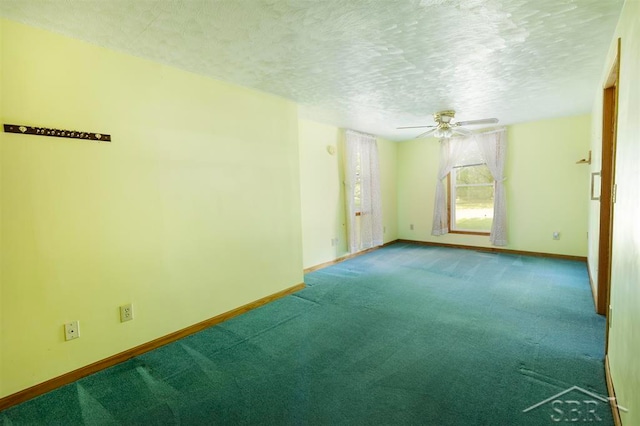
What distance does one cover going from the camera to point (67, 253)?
1.99 metres

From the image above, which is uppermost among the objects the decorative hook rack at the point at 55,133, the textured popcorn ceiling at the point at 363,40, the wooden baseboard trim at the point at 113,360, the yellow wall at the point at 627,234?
the textured popcorn ceiling at the point at 363,40

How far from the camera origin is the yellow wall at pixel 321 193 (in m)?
4.48

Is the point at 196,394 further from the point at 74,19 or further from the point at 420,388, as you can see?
the point at 74,19

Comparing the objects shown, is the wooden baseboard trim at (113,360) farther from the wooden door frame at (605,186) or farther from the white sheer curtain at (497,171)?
the white sheer curtain at (497,171)

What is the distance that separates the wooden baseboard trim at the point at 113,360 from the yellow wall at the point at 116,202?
43 millimetres

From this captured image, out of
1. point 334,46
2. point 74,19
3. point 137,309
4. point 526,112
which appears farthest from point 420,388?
point 526,112

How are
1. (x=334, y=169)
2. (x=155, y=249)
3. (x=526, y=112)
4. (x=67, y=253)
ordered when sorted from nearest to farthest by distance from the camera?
(x=67, y=253)
(x=155, y=249)
(x=526, y=112)
(x=334, y=169)

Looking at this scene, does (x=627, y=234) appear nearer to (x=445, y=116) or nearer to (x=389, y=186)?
(x=445, y=116)

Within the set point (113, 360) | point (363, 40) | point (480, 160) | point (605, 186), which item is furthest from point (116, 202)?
point (480, 160)

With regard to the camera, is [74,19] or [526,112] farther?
[526,112]

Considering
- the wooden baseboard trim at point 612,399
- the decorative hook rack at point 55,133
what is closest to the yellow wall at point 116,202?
the decorative hook rack at point 55,133

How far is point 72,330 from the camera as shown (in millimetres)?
2020

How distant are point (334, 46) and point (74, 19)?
1.67 metres

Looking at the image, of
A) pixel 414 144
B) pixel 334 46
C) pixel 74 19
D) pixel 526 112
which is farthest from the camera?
pixel 414 144
